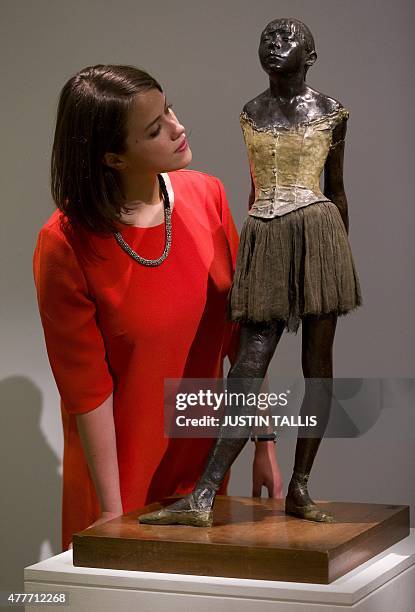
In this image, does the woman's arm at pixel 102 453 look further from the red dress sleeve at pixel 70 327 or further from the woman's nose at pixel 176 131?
the woman's nose at pixel 176 131

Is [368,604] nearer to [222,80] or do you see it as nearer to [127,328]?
[127,328]

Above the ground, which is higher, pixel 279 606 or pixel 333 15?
pixel 333 15

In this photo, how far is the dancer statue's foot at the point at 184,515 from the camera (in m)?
1.50

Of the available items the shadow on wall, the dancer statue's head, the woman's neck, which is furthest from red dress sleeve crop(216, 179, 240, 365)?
the shadow on wall

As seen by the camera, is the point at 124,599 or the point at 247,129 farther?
the point at 247,129

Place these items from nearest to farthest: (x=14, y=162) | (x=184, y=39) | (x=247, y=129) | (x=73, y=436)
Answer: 1. (x=247, y=129)
2. (x=73, y=436)
3. (x=184, y=39)
4. (x=14, y=162)

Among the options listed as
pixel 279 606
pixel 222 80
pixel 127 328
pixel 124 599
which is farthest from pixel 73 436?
pixel 222 80

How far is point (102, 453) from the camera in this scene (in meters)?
1.68

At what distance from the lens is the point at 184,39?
206 cm

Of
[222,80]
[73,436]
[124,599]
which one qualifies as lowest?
[124,599]

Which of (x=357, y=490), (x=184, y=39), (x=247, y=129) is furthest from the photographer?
(x=184, y=39)

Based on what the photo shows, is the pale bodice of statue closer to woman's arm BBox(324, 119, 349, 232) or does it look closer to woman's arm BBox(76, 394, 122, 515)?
woman's arm BBox(324, 119, 349, 232)

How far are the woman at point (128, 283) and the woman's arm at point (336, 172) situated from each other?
0.20 metres

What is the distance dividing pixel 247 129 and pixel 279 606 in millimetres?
603
